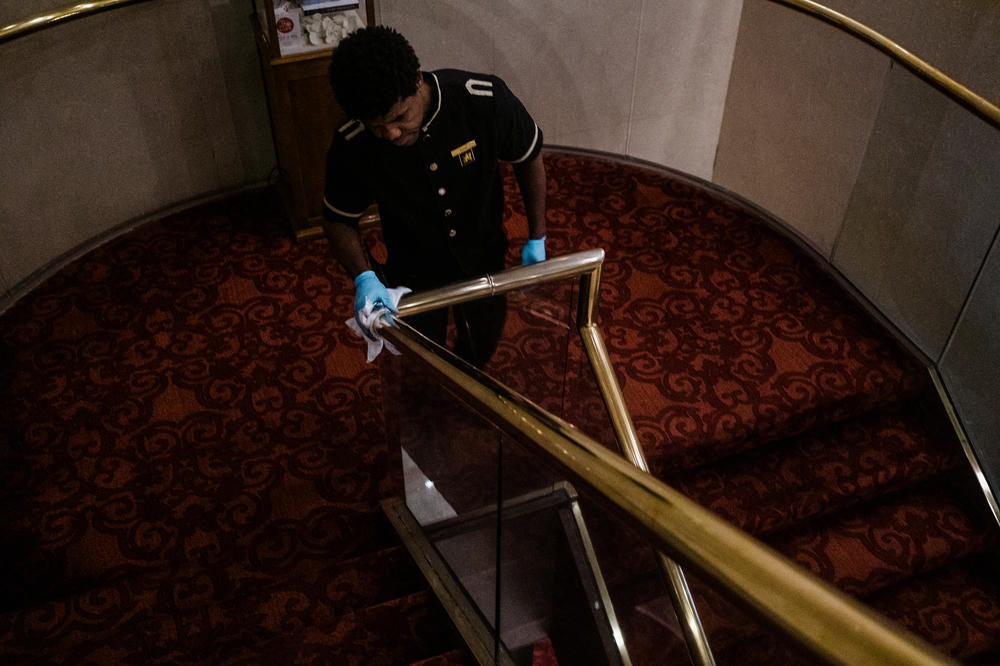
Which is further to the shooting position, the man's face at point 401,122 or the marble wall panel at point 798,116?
the marble wall panel at point 798,116

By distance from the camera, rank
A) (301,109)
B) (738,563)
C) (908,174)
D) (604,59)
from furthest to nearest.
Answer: (604,59) < (301,109) < (908,174) < (738,563)

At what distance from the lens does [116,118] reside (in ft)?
11.2

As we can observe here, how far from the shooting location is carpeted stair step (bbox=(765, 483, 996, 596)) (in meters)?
2.90

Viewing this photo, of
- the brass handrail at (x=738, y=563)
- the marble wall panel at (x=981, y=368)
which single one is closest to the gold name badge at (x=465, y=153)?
the brass handrail at (x=738, y=563)

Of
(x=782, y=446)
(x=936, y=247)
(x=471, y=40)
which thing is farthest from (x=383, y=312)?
(x=471, y=40)

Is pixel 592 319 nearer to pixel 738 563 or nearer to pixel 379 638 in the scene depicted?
pixel 379 638

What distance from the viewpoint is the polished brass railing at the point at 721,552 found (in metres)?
0.64

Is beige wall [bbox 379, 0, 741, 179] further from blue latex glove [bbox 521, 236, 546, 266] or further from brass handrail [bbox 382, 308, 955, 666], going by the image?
brass handrail [bbox 382, 308, 955, 666]

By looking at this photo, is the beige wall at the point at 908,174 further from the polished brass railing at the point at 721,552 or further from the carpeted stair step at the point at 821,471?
the polished brass railing at the point at 721,552

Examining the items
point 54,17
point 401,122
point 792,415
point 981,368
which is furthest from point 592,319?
point 54,17

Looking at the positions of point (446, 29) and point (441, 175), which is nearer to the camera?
point (441, 175)

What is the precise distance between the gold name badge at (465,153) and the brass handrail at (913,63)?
5.73 ft

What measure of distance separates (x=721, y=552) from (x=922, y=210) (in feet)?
8.99

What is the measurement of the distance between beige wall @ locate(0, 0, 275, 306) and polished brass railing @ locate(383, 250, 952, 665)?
2.88 metres
